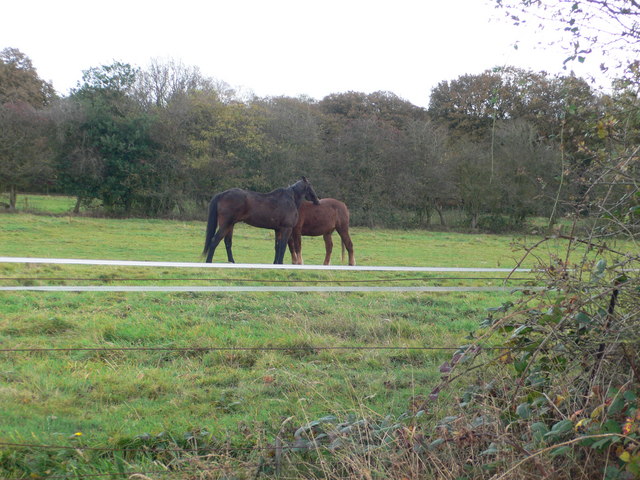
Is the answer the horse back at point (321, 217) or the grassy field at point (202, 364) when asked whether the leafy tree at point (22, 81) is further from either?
the grassy field at point (202, 364)

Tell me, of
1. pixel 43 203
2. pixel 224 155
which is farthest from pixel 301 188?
pixel 43 203

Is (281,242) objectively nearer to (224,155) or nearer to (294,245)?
(294,245)

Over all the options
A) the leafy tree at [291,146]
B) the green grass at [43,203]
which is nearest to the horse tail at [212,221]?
the green grass at [43,203]

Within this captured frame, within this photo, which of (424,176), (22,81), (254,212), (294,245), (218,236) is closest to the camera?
(218,236)

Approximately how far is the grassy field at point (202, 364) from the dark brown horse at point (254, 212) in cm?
349

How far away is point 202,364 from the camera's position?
14.7ft

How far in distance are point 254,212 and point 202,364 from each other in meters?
7.75

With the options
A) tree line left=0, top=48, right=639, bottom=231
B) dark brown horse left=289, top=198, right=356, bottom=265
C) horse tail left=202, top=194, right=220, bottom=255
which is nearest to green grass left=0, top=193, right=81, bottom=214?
tree line left=0, top=48, right=639, bottom=231

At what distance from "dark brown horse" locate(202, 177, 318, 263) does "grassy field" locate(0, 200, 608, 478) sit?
349 centimetres

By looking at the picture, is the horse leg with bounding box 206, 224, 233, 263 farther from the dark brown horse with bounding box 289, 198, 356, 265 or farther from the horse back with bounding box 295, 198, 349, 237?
the horse back with bounding box 295, 198, 349, 237

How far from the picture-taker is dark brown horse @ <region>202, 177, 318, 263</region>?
11719mm

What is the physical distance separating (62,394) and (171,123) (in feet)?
79.1

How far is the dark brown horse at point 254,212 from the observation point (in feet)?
38.4

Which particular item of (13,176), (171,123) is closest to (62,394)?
(13,176)
